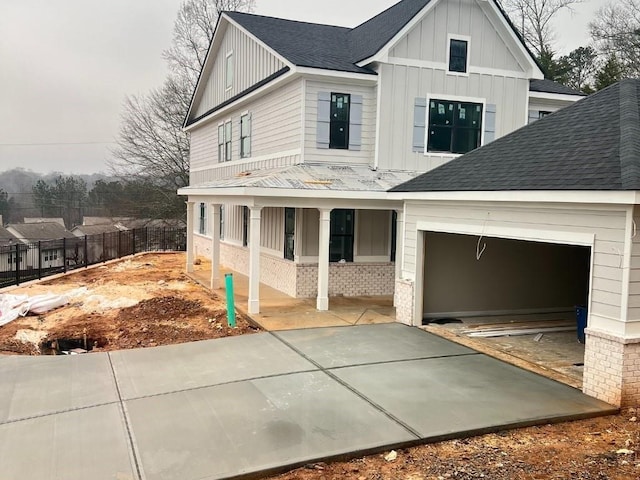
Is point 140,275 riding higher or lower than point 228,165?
lower

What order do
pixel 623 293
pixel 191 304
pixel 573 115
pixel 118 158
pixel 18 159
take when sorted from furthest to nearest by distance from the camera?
pixel 18 159
pixel 118 158
pixel 191 304
pixel 573 115
pixel 623 293

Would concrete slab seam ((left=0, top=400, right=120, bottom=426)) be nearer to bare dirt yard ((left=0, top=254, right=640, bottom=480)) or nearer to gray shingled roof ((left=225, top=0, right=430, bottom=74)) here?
bare dirt yard ((left=0, top=254, right=640, bottom=480))

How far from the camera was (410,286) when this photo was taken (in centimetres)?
1093

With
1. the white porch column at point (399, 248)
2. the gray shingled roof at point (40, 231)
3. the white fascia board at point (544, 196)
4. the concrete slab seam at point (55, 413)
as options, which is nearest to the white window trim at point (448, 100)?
the white porch column at point (399, 248)

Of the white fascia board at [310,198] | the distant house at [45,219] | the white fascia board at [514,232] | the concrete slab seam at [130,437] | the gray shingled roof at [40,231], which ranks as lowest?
the gray shingled roof at [40,231]

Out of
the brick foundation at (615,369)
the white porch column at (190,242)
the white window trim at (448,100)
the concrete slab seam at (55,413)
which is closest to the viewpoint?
the concrete slab seam at (55,413)

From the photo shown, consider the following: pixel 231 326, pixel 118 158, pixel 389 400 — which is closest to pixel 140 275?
pixel 231 326

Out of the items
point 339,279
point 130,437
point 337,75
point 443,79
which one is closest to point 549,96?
point 443,79

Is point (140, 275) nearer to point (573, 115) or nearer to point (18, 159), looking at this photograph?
point (573, 115)

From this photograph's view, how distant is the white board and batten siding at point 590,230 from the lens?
6559 millimetres

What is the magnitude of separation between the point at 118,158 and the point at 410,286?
30.3 m

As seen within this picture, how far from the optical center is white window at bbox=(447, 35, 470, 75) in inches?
571

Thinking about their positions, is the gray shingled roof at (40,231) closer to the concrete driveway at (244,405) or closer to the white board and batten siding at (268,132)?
the white board and batten siding at (268,132)

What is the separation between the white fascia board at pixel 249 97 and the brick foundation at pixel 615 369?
9.53 metres
